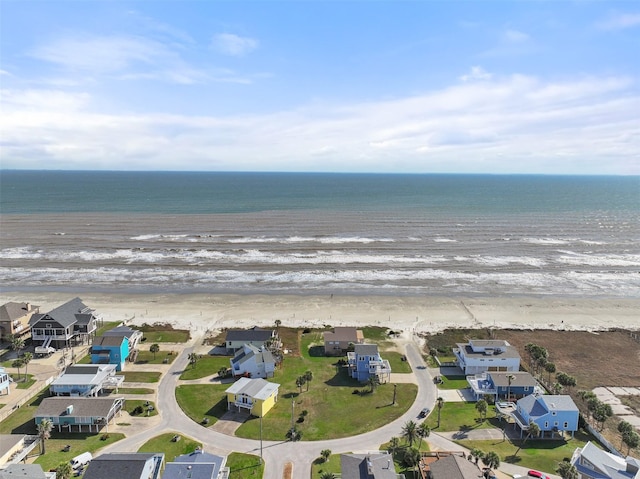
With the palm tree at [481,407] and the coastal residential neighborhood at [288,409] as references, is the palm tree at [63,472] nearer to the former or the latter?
the coastal residential neighborhood at [288,409]

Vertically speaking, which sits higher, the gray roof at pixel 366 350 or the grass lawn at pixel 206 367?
the gray roof at pixel 366 350

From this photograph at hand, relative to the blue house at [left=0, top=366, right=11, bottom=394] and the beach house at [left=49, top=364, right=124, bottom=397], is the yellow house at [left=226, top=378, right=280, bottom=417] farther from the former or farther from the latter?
the blue house at [left=0, top=366, right=11, bottom=394]

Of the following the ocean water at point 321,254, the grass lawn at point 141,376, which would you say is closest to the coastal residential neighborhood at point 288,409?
the grass lawn at point 141,376

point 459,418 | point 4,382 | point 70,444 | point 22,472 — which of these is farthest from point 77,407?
point 459,418

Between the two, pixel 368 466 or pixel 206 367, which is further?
pixel 206 367

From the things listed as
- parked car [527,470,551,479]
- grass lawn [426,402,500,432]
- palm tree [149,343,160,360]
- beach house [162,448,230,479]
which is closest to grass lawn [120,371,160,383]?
palm tree [149,343,160,360]

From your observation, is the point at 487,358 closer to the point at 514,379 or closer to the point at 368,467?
the point at 514,379
